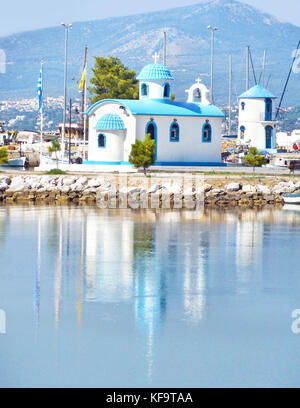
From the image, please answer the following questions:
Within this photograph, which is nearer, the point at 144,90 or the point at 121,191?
the point at 121,191

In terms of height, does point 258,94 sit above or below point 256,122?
above

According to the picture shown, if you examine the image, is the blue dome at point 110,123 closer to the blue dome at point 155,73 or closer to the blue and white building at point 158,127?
the blue and white building at point 158,127

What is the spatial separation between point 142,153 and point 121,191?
12.8 ft

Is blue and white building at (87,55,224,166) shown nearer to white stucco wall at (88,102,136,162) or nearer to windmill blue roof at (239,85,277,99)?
white stucco wall at (88,102,136,162)

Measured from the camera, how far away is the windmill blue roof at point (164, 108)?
59000 millimetres

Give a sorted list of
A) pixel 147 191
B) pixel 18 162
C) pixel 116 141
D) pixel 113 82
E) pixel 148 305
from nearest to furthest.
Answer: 1. pixel 148 305
2. pixel 147 191
3. pixel 116 141
4. pixel 18 162
5. pixel 113 82

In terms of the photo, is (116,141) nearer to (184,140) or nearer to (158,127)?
(158,127)

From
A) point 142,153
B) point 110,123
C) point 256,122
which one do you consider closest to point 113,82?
point 256,122

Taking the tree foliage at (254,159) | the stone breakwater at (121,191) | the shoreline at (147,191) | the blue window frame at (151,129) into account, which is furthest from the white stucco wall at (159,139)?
the stone breakwater at (121,191)

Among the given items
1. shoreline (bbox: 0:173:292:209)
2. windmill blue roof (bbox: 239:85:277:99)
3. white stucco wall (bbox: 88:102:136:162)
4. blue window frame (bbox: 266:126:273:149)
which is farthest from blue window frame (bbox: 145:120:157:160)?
windmill blue roof (bbox: 239:85:277:99)

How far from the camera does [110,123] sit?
5903cm

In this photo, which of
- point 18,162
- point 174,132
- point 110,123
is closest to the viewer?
point 110,123

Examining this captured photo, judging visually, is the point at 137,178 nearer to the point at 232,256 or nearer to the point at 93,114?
the point at 93,114
